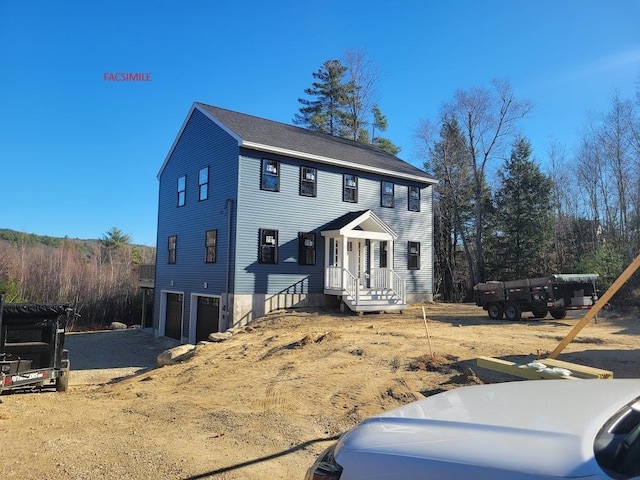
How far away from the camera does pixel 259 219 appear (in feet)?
59.3

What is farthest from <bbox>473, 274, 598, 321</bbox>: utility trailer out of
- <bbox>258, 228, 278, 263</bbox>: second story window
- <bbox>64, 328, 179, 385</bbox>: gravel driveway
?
<bbox>64, 328, 179, 385</bbox>: gravel driveway

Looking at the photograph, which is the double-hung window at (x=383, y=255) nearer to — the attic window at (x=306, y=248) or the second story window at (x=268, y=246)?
the attic window at (x=306, y=248)

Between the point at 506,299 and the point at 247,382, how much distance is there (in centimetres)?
1143

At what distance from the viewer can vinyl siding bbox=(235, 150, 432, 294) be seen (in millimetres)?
17688

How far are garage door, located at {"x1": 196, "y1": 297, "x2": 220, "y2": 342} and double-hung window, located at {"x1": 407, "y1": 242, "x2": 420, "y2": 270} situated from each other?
9.74m

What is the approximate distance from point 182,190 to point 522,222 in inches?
925

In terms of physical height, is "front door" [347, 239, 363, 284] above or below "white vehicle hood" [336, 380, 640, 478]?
above

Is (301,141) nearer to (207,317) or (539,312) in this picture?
(207,317)

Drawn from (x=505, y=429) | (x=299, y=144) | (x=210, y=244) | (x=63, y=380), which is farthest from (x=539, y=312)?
(x=505, y=429)

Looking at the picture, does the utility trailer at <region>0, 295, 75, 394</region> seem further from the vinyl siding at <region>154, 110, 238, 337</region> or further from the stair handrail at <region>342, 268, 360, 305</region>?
the stair handrail at <region>342, 268, 360, 305</region>

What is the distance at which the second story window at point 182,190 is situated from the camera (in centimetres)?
2211

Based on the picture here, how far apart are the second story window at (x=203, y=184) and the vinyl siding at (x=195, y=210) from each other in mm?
237

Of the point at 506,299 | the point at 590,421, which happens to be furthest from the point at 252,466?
the point at 506,299

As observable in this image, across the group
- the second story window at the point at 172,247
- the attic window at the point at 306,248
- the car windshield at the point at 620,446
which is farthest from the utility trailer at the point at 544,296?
the second story window at the point at 172,247
